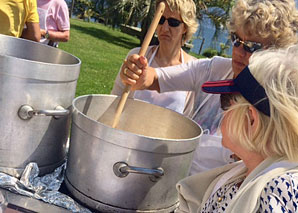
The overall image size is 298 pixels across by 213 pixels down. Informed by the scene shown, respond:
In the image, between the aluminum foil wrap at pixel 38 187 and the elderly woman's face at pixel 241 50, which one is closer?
the aluminum foil wrap at pixel 38 187

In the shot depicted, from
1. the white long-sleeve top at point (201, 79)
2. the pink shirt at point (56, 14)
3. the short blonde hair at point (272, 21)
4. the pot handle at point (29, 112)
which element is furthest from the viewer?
the pink shirt at point (56, 14)

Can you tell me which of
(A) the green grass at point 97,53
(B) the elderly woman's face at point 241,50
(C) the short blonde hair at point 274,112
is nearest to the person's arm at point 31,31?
(B) the elderly woman's face at point 241,50

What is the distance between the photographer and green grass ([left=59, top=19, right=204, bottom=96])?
19.3 feet

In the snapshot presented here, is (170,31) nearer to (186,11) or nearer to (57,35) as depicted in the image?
(186,11)

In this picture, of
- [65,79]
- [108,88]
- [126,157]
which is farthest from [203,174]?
[108,88]

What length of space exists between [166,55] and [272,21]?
89cm

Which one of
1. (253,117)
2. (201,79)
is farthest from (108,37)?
(253,117)

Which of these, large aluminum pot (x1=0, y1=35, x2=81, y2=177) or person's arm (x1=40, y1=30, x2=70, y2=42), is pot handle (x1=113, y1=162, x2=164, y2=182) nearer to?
large aluminum pot (x1=0, y1=35, x2=81, y2=177)

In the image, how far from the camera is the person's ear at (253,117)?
34.1 inches

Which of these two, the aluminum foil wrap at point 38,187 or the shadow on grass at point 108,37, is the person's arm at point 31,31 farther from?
the shadow on grass at point 108,37

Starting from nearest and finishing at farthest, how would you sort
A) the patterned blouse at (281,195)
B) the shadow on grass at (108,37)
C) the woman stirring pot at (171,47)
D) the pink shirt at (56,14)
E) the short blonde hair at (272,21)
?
1. the patterned blouse at (281,195)
2. the short blonde hair at (272,21)
3. the woman stirring pot at (171,47)
4. the pink shirt at (56,14)
5. the shadow on grass at (108,37)

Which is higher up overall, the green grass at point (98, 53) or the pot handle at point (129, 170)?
the pot handle at point (129, 170)

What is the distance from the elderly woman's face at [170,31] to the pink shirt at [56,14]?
1.04 meters

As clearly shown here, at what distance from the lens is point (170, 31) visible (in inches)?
81.4
